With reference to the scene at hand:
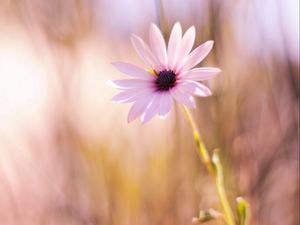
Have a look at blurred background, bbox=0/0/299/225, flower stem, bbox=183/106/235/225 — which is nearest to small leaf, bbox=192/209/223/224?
flower stem, bbox=183/106/235/225

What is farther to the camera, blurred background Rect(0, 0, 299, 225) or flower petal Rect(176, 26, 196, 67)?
Answer: blurred background Rect(0, 0, 299, 225)

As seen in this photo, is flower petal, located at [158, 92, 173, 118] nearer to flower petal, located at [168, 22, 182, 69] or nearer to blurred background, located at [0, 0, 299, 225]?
flower petal, located at [168, 22, 182, 69]

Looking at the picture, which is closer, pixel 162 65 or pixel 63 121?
pixel 162 65

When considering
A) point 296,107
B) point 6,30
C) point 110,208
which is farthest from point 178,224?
point 6,30

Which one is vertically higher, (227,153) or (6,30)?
(6,30)

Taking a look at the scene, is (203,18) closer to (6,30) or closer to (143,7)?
(143,7)

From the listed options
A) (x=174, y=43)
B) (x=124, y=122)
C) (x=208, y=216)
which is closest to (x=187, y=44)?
(x=174, y=43)
